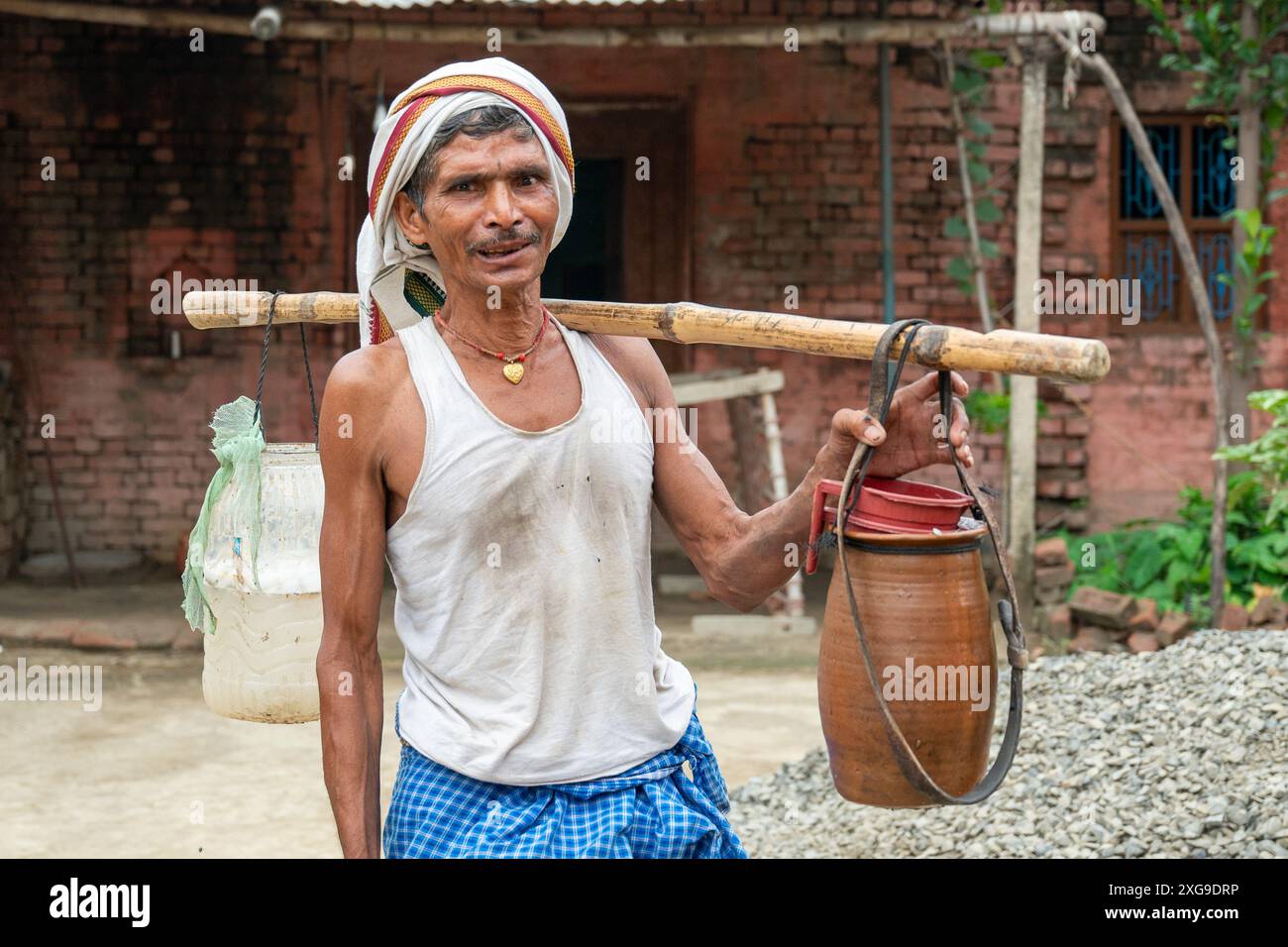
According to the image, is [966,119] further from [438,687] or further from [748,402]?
[438,687]

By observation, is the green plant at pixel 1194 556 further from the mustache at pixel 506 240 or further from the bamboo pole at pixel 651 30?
the mustache at pixel 506 240

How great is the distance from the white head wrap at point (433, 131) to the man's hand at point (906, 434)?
1.70 ft

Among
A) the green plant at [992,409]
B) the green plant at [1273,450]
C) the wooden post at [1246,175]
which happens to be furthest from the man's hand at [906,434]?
the green plant at [992,409]

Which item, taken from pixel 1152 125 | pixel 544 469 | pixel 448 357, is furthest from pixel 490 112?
pixel 1152 125

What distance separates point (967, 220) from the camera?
8719mm

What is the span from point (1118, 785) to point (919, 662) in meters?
2.92

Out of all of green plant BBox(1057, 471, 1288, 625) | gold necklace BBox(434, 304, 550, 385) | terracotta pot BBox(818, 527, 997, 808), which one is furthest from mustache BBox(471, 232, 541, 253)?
green plant BBox(1057, 471, 1288, 625)

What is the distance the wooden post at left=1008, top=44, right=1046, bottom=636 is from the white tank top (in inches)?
235

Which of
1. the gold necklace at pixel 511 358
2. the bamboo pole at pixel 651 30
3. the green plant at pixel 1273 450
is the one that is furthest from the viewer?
the bamboo pole at pixel 651 30

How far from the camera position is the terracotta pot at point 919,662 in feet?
7.00

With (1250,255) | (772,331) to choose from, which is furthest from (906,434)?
(1250,255)

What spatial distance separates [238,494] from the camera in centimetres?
304

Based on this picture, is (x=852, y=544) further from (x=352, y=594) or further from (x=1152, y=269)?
(x=1152, y=269)

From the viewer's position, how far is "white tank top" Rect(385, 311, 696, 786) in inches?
89.0
